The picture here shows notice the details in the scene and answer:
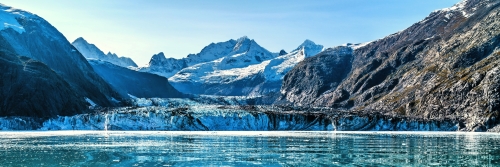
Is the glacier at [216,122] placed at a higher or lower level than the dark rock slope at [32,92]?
lower

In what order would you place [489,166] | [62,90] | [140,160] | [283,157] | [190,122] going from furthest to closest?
[62,90] < [190,122] < [283,157] < [140,160] < [489,166]

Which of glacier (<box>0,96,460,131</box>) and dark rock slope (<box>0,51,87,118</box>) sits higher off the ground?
dark rock slope (<box>0,51,87,118</box>)

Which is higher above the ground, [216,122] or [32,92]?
[32,92]

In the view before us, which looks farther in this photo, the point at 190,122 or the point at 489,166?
the point at 190,122

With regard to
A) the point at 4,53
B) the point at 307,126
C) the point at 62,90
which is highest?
the point at 4,53

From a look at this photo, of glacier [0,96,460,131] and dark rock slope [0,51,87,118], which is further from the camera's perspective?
dark rock slope [0,51,87,118]

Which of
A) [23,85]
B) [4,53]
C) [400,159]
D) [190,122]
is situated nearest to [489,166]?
[400,159]

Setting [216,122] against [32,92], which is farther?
[32,92]

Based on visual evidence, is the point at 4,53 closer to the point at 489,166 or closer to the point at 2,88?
the point at 2,88

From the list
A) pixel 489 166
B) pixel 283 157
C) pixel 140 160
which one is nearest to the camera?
pixel 489 166

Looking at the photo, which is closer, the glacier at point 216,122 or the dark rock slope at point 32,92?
the glacier at point 216,122

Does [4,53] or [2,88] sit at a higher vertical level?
[4,53]

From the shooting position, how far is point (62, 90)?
186 m

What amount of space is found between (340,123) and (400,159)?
385 ft
